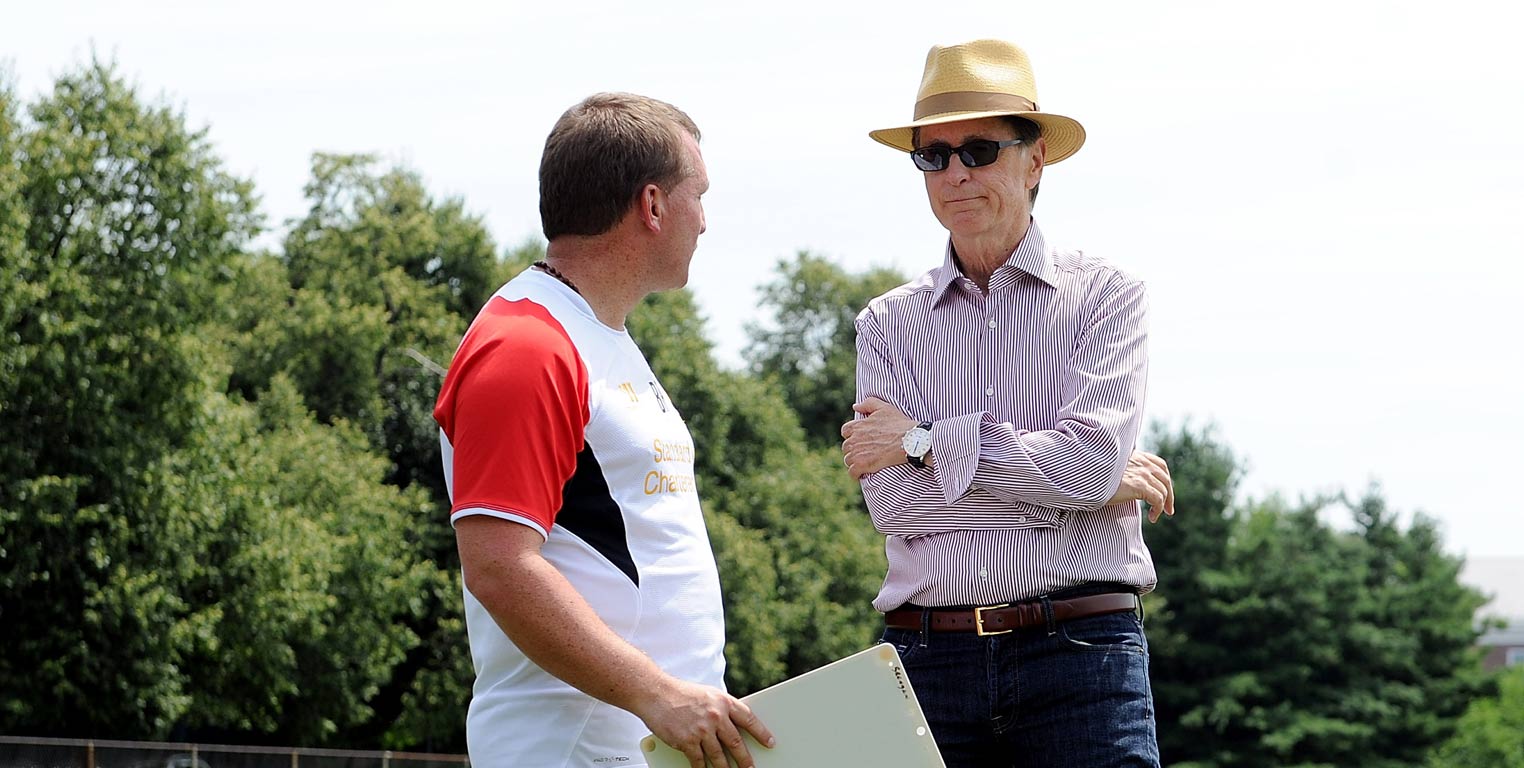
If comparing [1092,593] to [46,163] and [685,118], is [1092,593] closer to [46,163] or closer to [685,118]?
[685,118]

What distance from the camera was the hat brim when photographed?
4551 mm

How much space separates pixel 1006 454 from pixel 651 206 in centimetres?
116

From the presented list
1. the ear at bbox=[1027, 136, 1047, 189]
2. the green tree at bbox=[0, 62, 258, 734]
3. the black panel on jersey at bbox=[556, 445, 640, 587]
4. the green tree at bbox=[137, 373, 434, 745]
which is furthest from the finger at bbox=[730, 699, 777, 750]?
the green tree at bbox=[137, 373, 434, 745]

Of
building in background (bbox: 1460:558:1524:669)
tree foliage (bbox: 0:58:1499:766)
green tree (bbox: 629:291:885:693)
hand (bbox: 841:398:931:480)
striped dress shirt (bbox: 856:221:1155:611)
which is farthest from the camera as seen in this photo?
building in background (bbox: 1460:558:1524:669)

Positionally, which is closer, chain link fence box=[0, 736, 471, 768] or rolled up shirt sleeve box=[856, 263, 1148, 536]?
rolled up shirt sleeve box=[856, 263, 1148, 536]

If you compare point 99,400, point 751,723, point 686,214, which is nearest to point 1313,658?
point 99,400

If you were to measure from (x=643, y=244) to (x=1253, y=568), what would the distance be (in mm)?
56991

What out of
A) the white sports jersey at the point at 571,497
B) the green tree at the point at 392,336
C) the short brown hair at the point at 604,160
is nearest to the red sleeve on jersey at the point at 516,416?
the white sports jersey at the point at 571,497

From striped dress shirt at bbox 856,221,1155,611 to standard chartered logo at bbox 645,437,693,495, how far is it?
86 centimetres

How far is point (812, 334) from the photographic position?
197ft

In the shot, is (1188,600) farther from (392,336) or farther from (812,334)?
(392,336)

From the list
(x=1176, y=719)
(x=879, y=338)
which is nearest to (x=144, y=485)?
(x=879, y=338)

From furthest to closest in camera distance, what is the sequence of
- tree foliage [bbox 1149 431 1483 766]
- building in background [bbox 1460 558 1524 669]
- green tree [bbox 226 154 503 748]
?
building in background [bbox 1460 558 1524 669]
tree foliage [bbox 1149 431 1483 766]
green tree [bbox 226 154 503 748]

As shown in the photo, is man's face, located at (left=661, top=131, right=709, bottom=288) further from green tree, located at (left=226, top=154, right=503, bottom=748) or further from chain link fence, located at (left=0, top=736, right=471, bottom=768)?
green tree, located at (left=226, top=154, right=503, bottom=748)
